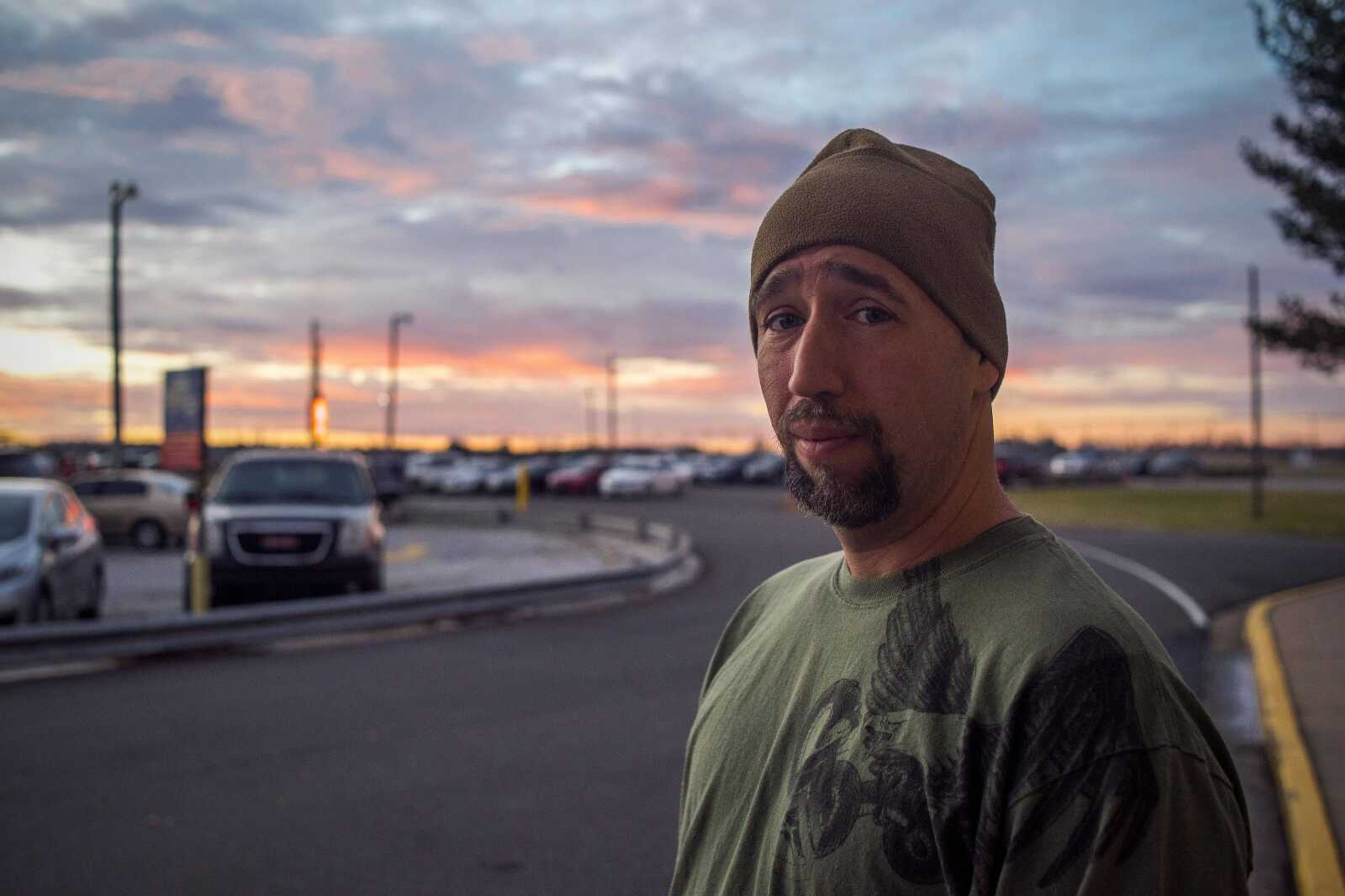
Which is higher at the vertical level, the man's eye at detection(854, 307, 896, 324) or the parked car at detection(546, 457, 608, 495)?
the man's eye at detection(854, 307, 896, 324)

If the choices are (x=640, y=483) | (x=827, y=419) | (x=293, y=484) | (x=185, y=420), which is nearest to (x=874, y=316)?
(x=827, y=419)

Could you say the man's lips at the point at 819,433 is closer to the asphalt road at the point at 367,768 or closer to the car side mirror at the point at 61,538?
the asphalt road at the point at 367,768

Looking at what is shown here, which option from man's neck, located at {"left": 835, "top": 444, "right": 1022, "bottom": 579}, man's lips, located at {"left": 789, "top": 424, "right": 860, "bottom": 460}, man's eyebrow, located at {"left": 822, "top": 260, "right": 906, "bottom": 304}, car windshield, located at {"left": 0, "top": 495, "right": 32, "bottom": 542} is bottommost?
car windshield, located at {"left": 0, "top": 495, "right": 32, "bottom": 542}

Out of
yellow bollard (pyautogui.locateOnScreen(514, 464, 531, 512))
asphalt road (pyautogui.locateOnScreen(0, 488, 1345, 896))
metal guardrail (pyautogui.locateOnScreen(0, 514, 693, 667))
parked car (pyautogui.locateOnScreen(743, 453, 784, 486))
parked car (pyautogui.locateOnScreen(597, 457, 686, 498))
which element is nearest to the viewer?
asphalt road (pyautogui.locateOnScreen(0, 488, 1345, 896))

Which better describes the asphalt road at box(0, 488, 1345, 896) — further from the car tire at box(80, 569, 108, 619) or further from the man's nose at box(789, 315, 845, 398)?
the man's nose at box(789, 315, 845, 398)

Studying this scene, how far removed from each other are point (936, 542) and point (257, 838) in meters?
4.58

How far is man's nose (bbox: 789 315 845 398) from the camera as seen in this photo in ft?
5.54

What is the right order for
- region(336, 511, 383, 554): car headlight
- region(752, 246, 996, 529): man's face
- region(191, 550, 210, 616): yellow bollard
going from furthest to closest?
region(336, 511, 383, 554): car headlight < region(191, 550, 210, 616): yellow bollard < region(752, 246, 996, 529): man's face

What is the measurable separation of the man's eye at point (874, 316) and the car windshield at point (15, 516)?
11193 millimetres

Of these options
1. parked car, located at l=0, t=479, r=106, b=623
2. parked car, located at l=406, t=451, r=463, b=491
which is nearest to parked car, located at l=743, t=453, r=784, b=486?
parked car, located at l=406, t=451, r=463, b=491

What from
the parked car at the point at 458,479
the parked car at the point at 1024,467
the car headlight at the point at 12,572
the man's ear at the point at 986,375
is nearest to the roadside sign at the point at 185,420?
the car headlight at the point at 12,572

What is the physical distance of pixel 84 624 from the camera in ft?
32.3

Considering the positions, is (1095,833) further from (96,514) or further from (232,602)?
(96,514)

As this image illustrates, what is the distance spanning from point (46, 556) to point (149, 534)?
548 inches
